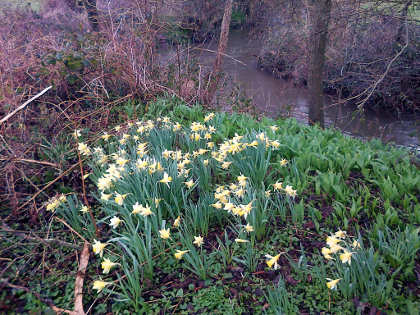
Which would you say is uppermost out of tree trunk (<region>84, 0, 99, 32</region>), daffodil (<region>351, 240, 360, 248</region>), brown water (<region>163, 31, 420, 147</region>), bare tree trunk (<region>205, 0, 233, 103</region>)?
tree trunk (<region>84, 0, 99, 32</region>)

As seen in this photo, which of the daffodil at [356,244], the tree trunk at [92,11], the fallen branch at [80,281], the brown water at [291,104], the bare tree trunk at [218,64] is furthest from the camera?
the brown water at [291,104]

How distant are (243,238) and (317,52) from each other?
481cm

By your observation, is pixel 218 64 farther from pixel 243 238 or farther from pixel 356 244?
pixel 356 244

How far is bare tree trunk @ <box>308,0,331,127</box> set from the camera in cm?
559

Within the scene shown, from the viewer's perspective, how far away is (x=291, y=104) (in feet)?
24.0

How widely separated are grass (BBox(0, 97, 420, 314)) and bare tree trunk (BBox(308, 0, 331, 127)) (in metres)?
2.80

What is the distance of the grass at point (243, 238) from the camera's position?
1.95 meters

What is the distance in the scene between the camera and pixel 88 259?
240 centimetres

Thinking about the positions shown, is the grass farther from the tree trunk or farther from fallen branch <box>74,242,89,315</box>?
the tree trunk

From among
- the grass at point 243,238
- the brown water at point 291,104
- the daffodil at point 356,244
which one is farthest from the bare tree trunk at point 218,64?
the daffodil at point 356,244

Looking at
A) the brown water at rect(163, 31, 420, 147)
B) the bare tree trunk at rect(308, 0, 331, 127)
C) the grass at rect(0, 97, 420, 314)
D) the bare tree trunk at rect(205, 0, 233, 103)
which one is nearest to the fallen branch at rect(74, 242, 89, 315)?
the grass at rect(0, 97, 420, 314)

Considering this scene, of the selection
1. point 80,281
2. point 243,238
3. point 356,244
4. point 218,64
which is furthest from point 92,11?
point 356,244

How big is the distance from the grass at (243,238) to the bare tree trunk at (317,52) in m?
2.80

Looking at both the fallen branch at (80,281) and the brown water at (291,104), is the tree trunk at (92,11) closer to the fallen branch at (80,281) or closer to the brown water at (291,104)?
the brown water at (291,104)
